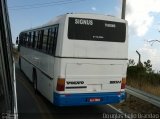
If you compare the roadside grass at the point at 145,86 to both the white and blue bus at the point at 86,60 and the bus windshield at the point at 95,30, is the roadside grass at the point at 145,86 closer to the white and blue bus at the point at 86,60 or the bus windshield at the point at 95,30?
the white and blue bus at the point at 86,60

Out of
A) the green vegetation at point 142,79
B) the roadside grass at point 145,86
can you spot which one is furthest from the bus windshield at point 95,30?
the green vegetation at point 142,79

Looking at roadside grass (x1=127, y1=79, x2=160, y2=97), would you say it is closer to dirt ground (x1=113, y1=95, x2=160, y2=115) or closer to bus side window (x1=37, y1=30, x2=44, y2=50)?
dirt ground (x1=113, y1=95, x2=160, y2=115)

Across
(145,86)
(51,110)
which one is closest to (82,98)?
(51,110)

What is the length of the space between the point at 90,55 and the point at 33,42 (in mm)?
5922

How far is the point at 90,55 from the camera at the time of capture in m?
11.1

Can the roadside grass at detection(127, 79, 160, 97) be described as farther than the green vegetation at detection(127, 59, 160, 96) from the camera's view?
No

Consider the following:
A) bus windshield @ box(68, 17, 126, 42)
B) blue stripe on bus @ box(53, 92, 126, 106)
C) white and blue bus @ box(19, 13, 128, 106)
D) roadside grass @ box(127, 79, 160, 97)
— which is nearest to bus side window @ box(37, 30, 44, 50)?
white and blue bus @ box(19, 13, 128, 106)

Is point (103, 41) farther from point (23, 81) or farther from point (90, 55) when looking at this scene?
point (23, 81)

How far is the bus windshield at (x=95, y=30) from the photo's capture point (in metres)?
10.8

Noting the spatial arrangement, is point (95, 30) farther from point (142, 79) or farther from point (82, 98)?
point (142, 79)

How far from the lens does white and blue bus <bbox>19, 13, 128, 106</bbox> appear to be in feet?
34.9

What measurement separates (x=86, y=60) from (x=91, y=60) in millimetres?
185

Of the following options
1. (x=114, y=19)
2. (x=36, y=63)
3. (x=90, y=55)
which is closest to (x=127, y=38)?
(x=114, y=19)

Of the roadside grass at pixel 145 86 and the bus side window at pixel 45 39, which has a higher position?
the bus side window at pixel 45 39
